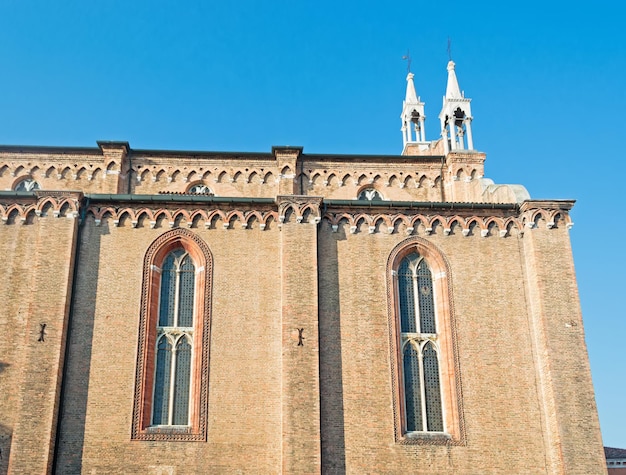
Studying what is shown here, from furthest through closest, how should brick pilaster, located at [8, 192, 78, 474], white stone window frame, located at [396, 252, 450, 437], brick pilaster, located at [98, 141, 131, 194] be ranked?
brick pilaster, located at [98, 141, 131, 194], white stone window frame, located at [396, 252, 450, 437], brick pilaster, located at [8, 192, 78, 474]

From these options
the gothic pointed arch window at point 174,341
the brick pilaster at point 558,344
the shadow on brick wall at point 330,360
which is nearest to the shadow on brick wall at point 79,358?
the gothic pointed arch window at point 174,341

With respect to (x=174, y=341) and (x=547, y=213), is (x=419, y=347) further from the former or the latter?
(x=174, y=341)

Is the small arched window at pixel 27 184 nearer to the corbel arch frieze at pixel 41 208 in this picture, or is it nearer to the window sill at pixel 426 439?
the corbel arch frieze at pixel 41 208

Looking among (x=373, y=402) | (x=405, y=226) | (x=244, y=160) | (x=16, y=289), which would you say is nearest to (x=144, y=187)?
(x=244, y=160)

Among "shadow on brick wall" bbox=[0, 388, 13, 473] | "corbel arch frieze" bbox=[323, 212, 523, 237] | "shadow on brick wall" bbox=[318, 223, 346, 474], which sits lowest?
"shadow on brick wall" bbox=[0, 388, 13, 473]

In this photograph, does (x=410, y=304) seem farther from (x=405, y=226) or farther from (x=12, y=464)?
(x=12, y=464)

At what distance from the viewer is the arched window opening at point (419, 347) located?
18750 mm

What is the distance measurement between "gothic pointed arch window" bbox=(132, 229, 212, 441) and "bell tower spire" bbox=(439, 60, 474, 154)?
11.8 meters

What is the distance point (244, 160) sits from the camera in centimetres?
2619

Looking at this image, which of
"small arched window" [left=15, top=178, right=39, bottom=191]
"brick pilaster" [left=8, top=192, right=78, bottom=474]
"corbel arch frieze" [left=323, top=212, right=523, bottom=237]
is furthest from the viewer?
"small arched window" [left=15, top=178, right=39, bottom=191]

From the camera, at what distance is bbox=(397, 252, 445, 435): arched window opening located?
18750 millimetres

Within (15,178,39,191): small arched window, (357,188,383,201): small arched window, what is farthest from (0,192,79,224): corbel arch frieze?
(357,188,383,201): small arched window

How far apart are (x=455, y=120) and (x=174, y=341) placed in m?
14.4

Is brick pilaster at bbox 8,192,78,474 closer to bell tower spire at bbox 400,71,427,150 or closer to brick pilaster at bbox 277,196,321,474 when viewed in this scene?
brick pilaster at bbox 277,196,321,474
